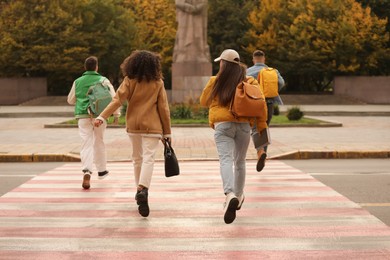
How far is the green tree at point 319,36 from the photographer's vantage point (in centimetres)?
5128

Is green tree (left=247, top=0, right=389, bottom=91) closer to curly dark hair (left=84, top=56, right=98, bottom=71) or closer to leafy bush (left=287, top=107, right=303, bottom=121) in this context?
leafy bush (left=287, top=107, right=303, bottom=121)

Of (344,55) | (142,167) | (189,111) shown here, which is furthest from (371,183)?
(344,55)

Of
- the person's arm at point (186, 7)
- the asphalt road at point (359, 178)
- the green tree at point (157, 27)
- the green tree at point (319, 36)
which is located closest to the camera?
the asphalt road at point (359, 178)

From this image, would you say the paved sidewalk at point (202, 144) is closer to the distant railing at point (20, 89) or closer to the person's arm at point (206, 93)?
the person's arm at point (206, 93)

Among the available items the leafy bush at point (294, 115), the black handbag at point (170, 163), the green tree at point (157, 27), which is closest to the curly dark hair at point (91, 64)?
the black handbag at point (170, 163)

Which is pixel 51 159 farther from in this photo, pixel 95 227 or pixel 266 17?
pixel 266 17

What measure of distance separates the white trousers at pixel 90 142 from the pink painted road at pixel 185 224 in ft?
1.35

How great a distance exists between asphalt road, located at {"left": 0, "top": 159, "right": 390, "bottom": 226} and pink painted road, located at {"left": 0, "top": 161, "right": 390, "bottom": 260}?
0.25m

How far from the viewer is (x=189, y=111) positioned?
2791 centimetres

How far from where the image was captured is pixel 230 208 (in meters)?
7.59

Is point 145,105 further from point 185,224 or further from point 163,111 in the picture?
point 185,224

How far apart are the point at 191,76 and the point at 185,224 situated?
89.2 feet

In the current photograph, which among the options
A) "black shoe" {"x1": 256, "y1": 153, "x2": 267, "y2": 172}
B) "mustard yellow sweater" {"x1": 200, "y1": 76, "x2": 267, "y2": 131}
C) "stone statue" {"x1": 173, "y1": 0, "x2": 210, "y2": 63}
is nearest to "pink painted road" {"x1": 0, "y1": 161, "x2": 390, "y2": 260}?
"black shoe" {"x1": 256, "y1": 153, "x2": 267, "y2": 172}

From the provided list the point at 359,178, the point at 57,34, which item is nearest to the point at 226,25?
the point at 57,34
